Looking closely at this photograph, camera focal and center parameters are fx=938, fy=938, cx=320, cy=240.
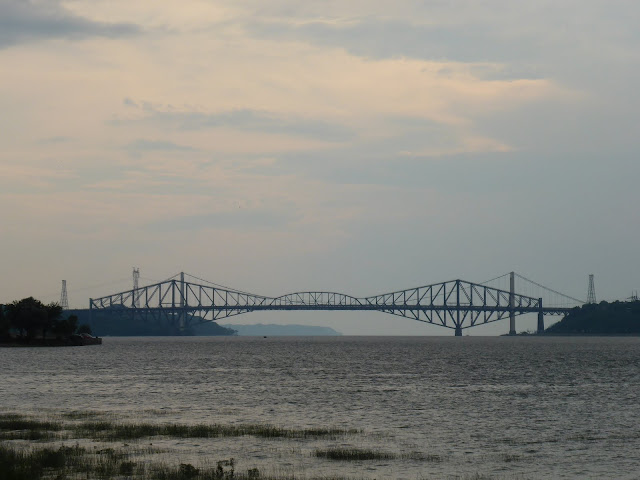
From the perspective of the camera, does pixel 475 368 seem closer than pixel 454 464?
No

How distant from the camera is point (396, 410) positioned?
45.3 meters

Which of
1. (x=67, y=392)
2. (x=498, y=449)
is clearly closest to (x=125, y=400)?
(x=67, y=392)

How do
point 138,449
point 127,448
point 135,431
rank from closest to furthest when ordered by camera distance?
point 138,449 < point 127,448 < point 135,431

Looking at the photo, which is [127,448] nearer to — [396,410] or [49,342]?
[396,410]

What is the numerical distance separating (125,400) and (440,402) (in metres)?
16.8

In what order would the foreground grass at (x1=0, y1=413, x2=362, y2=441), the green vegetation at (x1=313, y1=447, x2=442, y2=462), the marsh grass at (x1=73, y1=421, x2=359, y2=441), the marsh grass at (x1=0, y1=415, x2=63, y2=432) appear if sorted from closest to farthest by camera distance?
the green vegetation at (x1=313, y1=447, x2=442, y2=462), the foreground grass at (x1=0, y1=413, x2=362, y2=441), the marsh grass at (x1=73, y1=421, x2=359, y2=441), the marsh grass at (x1=0, y1=415, x2=63, y2=432)

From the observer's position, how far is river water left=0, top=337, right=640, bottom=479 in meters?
29.1

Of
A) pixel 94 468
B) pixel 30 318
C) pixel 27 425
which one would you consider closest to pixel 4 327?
pixel 30 318

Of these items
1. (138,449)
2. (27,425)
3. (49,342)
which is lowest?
(138,449)

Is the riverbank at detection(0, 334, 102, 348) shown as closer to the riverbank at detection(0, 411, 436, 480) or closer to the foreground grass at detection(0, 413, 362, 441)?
the foreground grass at detection(0, 413, 362, 441)

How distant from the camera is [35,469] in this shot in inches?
1014

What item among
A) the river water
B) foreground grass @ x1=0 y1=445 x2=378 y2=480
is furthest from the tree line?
foreground grass @ x1=0 y1=445 x2=378 y2=480

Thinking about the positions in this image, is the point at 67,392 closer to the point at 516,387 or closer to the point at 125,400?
the point at 125,400

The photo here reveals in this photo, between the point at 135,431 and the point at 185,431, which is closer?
the point at 135,431
